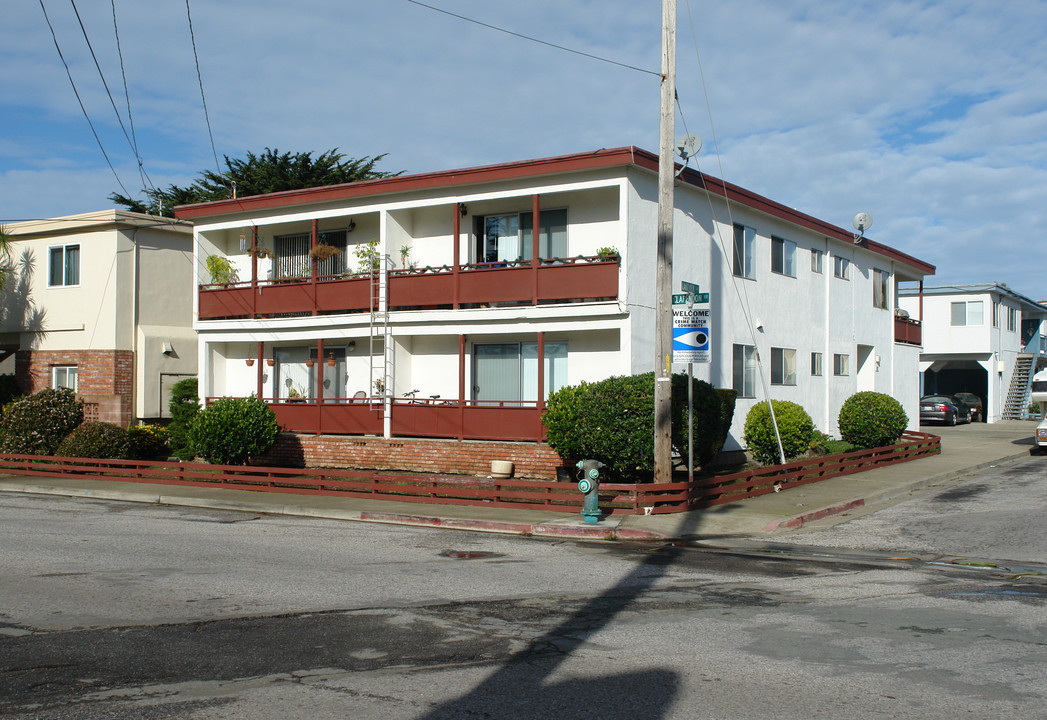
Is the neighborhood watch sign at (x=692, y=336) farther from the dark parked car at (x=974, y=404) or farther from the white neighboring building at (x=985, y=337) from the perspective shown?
the dark parked car at (x=974, y=404)

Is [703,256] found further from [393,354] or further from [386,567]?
[386,567]

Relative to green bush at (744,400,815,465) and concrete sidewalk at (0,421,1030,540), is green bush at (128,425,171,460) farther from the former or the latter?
green bush at (744,400,815,465)

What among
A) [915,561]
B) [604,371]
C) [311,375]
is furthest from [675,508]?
[311,375]

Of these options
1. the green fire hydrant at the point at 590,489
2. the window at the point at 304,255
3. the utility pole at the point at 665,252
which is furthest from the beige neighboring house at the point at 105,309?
the utility pole at the point at 665,252

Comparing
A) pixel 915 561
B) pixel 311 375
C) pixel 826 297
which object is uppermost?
pixel 826 297

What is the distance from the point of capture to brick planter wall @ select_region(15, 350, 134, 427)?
25.6 metres

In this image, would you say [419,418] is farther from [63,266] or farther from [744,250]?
[63,266]

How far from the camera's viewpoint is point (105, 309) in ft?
86.4

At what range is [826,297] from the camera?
Result: 27031 mm

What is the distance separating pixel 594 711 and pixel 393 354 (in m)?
17.6

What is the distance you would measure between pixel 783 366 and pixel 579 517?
40.0 feet

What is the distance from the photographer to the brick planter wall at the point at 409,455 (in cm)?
1978

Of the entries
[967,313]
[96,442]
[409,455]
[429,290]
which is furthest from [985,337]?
[96,442]

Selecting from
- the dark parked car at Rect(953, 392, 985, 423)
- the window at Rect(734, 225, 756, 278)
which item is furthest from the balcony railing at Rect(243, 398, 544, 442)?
the dark parked car at Rect(953, 392, 985, 423)
